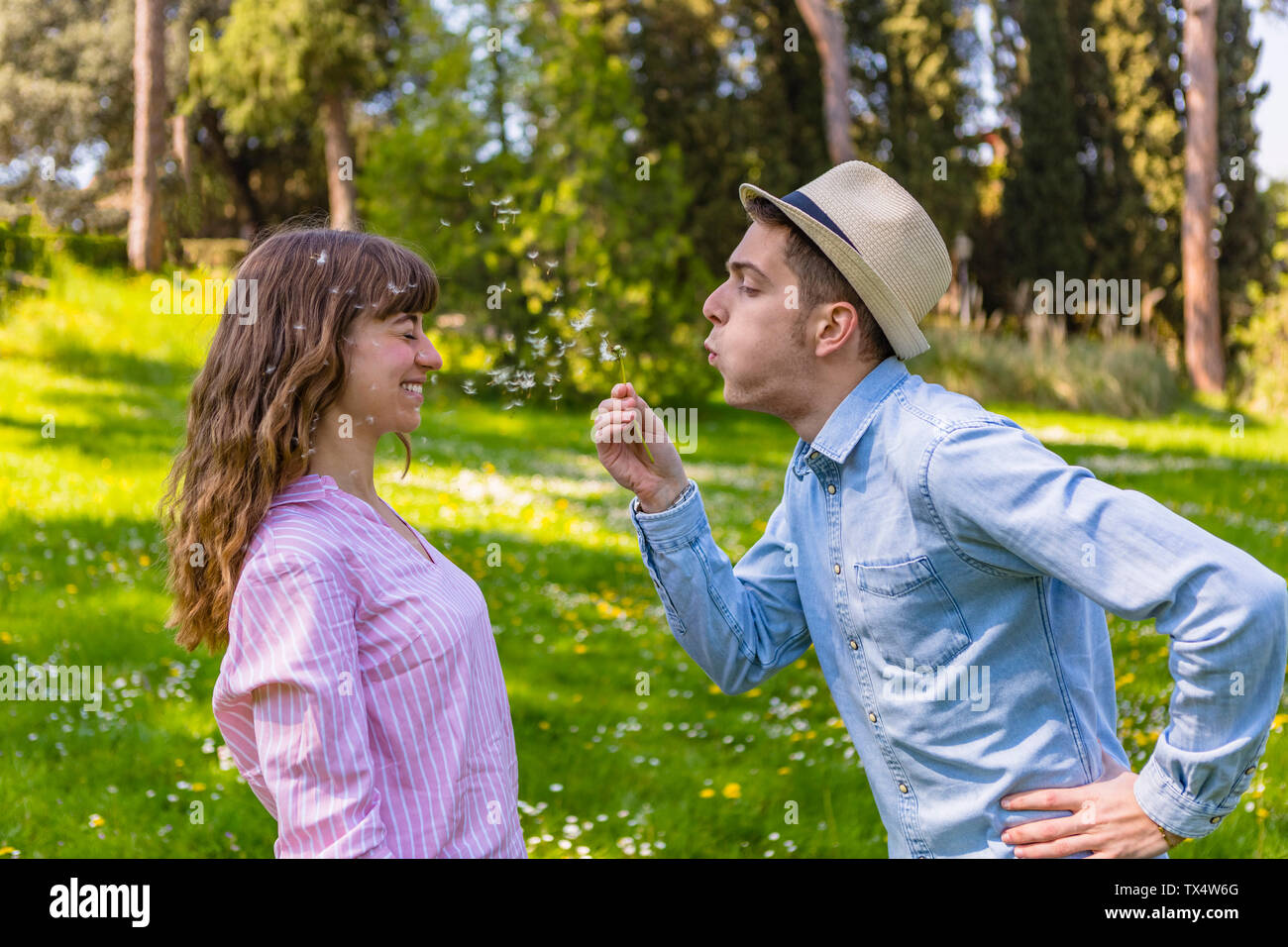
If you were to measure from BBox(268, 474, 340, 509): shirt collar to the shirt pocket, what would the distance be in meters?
1.04

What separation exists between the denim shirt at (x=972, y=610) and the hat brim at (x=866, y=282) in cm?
8

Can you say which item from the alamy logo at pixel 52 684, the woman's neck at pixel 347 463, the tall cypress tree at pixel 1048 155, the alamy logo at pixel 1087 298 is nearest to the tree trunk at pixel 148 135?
the alamy logo at pixel 52 684

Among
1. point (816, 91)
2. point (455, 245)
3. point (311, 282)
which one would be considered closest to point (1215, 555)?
point (311, 282)

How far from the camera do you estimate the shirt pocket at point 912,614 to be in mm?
2084

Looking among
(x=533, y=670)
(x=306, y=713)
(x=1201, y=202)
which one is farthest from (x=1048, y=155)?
(x=306, y=713)

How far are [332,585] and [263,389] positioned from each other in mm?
460

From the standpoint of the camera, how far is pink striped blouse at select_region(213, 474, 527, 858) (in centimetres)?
178

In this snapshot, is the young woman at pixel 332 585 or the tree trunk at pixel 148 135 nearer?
the young woman at pixel 332 585

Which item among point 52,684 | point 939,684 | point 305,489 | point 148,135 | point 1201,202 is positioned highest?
point 148,135

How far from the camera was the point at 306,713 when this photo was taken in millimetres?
1776

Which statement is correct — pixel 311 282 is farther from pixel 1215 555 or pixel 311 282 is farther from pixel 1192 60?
pixel 1192 60

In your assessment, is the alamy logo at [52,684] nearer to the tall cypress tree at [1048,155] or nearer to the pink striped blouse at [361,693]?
the pink striped blouse at [361,693]

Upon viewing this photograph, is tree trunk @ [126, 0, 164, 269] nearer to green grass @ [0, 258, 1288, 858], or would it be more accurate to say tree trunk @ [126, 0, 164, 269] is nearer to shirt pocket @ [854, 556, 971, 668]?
green grass @ [0, 258, 1288, 858]
